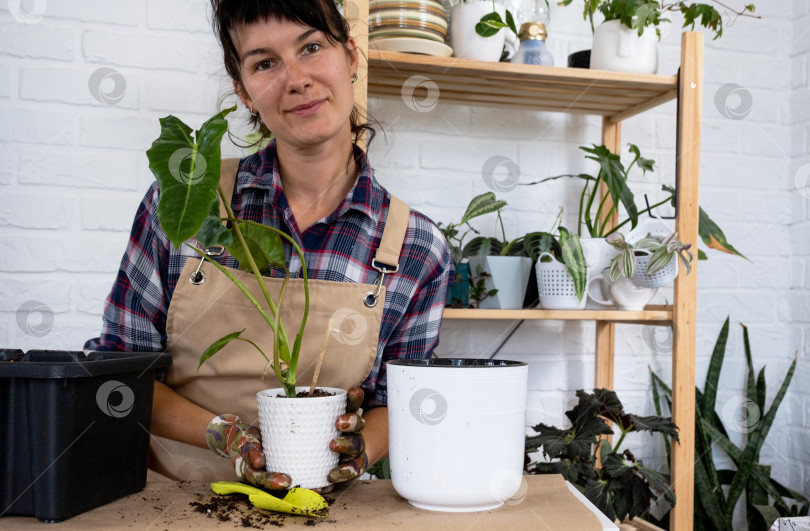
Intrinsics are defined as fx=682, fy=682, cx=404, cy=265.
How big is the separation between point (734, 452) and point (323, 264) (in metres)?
1.25

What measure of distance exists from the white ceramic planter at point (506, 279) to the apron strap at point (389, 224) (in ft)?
1.29

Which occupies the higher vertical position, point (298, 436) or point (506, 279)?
point (506, 279)

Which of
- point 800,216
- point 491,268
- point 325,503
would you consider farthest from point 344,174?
point 800,216

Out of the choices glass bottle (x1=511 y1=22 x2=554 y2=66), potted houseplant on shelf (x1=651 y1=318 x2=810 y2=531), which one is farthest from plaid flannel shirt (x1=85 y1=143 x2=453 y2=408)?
potted houseplant on shelf (x1=651 y1=318 x2=810 y2=531)

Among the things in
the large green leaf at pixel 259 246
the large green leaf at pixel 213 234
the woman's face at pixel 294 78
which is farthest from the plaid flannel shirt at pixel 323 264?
the large green leaf at pixel 213 234

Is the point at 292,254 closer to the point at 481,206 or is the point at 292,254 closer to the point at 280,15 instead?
the point at 280,15

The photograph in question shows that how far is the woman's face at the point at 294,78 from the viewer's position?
0.94 metres

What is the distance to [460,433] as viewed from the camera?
1.87 feet

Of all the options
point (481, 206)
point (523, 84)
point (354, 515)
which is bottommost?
point (354, 515)

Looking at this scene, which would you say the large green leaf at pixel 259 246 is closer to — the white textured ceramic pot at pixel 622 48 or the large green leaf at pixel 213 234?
the large green leaf at pixel 213 234

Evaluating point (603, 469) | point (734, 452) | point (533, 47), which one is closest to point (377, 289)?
point (603, 469)

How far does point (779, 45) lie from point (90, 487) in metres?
1.93

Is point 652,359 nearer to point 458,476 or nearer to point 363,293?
point 363,293

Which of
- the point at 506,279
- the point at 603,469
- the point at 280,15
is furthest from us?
the point at 506,279
